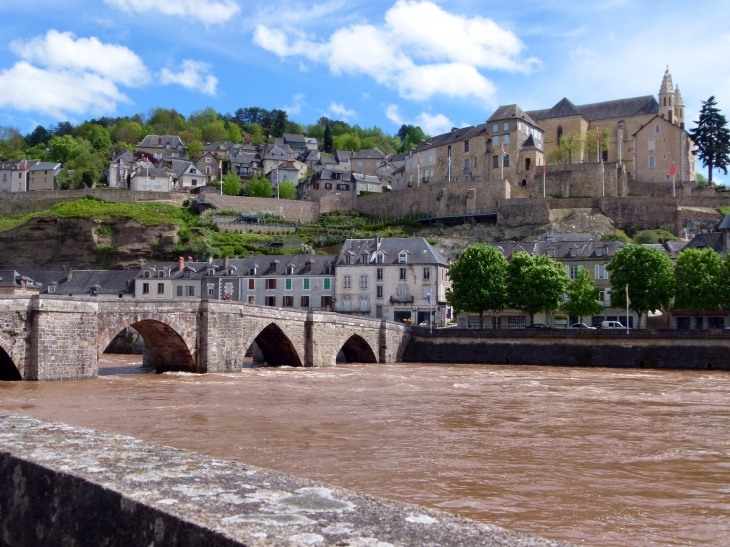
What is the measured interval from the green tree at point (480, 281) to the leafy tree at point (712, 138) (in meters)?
39.0

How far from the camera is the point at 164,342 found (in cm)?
2800

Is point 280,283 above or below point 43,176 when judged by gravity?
below

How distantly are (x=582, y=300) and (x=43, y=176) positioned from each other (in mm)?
66036

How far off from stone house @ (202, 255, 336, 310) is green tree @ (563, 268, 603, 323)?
51.7ft

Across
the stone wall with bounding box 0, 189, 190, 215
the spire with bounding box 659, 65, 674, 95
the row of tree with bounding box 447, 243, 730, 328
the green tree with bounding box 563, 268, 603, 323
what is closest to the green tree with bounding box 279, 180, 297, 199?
the stone wall with bounding box 0, 189, 190, 215

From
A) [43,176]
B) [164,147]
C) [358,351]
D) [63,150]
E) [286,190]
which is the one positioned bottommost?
[358,351]

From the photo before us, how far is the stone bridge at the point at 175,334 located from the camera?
73.2ft

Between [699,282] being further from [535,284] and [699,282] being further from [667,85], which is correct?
[667,85]

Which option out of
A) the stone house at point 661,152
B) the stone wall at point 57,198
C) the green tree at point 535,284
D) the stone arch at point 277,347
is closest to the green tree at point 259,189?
the stone wall at point 57,198

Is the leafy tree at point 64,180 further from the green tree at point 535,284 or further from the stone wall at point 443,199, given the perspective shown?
the green tree at point 535,284

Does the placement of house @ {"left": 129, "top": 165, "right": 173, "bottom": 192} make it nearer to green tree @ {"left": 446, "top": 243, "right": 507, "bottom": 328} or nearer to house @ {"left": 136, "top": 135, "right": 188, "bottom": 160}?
house @ {"left": 136, "top": 135, "right": 188, "bottom": 160}

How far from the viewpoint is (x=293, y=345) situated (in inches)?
1284

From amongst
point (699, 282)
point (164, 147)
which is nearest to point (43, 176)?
point (164, 147)

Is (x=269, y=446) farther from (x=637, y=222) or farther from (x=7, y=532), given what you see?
(x=637, y=222)
